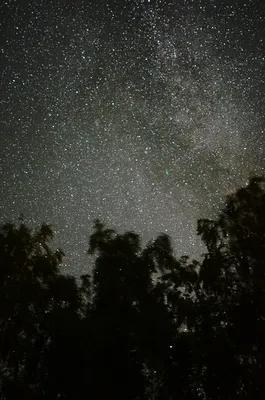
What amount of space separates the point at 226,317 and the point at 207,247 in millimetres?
2482

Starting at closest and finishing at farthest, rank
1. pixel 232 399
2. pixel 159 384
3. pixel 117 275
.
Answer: pixel 232 399
pixel 159 384
pixel 117 275

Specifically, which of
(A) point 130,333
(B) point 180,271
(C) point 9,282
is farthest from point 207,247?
(C) point 9,282

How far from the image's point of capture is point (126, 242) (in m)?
17.0

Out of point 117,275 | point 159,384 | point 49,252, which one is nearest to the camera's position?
point 159,384

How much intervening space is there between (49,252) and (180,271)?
522cm

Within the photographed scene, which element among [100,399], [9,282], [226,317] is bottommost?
[100,399]

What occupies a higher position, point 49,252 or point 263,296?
point 49,252

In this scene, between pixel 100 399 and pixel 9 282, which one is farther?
pixel 9 282

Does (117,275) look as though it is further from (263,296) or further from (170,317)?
(263,296)

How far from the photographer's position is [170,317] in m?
15.6

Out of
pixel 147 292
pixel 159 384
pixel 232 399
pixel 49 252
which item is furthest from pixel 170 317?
pixel 49 252

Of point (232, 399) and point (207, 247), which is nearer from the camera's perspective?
point (232, 399)

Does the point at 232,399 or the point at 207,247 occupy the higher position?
the point at 207,247

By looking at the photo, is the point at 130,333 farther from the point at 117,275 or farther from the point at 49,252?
the point at 49,252
